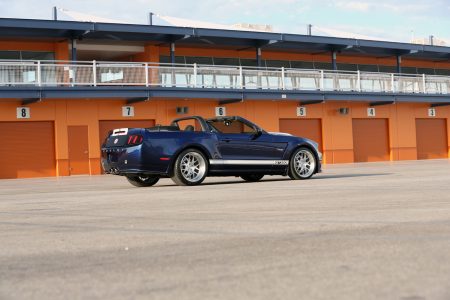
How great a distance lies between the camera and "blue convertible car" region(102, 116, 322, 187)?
1493cm

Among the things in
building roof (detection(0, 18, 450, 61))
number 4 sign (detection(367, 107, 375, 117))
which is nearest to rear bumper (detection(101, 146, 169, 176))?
building roof (detection(0, 18, 450, 61))

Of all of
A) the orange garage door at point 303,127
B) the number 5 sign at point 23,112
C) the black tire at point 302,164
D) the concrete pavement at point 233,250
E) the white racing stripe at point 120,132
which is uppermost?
the number 5 sign at point 23,112

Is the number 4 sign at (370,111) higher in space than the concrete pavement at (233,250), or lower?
higher

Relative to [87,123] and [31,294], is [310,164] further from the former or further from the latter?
[87,123]

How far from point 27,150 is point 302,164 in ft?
50.5

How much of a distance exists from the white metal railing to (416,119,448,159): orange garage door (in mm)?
2616

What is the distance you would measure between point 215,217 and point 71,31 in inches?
914

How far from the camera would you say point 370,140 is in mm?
38031

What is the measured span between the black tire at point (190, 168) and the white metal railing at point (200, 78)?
1329 cm

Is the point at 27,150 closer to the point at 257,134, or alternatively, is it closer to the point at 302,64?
the point at 257,134

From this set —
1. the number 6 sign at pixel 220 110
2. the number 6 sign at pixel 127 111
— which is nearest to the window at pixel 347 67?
the number 6 sign at pixel 220 110

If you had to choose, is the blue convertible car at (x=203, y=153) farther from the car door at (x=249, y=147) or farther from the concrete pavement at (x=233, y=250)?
the concrete pavement at (x=233, y=250)

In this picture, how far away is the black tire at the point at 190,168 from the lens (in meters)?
15.2

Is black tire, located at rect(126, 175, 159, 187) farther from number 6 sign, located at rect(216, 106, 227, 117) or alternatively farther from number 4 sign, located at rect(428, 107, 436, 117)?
number 4 sign, located at rect(428, 107, 436, 117)
